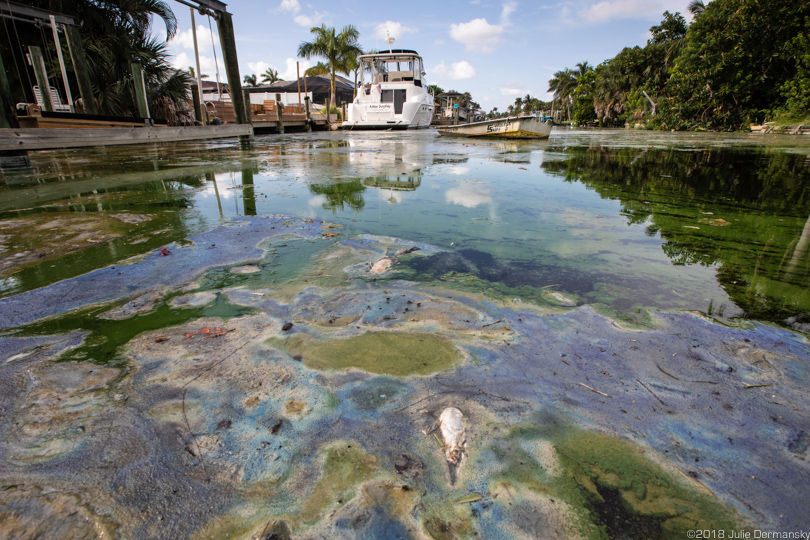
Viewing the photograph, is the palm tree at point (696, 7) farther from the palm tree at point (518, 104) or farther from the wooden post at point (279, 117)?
the palm tree at point (518, 104)

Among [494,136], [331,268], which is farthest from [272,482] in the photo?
[494,136]

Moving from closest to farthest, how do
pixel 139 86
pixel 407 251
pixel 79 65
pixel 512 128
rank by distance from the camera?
→ pixel 407 251 → pixel 79 65 → pixel 139 86 → pixel 512 128

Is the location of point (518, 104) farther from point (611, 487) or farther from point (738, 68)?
point (611, 487)

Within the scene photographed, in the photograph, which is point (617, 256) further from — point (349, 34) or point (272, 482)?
point (349, 34)

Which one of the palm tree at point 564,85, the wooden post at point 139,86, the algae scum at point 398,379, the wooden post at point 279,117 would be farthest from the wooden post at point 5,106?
the palm tree at point 564,85

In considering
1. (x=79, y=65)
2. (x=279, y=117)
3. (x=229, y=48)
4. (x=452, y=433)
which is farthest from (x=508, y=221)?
Answer: (x=279, y=117)

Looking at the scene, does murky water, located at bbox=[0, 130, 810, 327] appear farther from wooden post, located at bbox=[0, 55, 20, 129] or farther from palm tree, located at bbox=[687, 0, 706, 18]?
palm tree, located at bbox=[687, 0, 706, 18]
